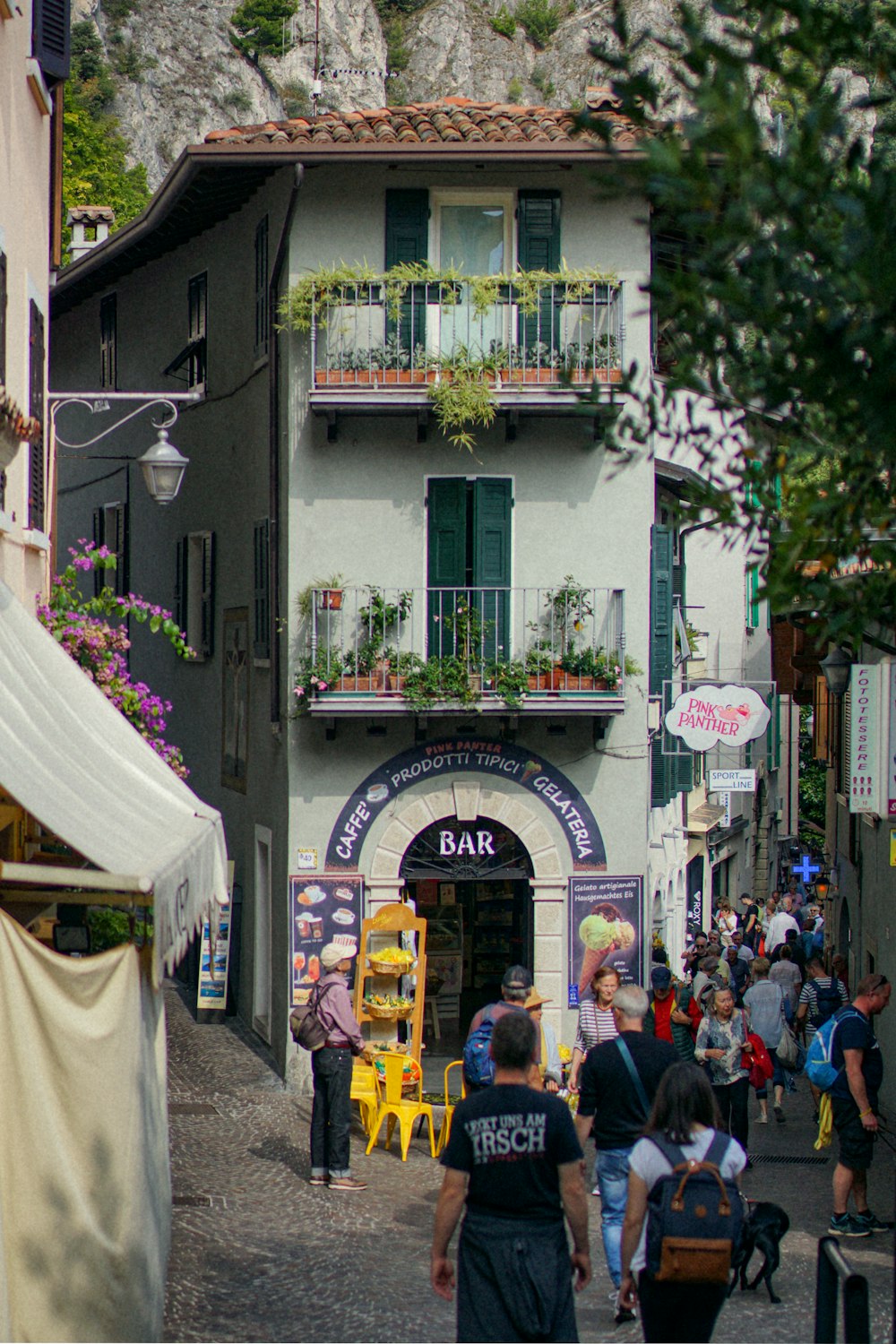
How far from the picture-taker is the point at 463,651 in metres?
18.7

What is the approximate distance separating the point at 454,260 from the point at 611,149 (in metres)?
14.3

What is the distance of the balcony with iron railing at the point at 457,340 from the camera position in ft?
60.1

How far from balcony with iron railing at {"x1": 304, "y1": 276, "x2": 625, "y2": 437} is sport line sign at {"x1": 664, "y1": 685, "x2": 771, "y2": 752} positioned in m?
3.14

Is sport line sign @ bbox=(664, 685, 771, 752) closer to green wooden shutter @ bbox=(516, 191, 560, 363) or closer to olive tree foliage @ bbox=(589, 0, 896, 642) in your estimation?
green wooden shutter @ bbox=(516, 191, 560, 363)

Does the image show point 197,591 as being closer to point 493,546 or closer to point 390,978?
point 493,546

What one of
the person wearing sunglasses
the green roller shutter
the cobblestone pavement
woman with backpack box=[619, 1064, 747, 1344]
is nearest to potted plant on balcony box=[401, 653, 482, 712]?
the green roller shutter

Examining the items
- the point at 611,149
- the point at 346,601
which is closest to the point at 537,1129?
the point at 611,149

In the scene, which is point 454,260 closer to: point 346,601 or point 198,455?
point 346,601

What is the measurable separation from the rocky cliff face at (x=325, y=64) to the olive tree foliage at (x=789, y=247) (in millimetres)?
82619

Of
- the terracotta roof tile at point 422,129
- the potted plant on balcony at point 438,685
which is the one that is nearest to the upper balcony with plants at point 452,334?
the terracotta roof tile at point 422,129

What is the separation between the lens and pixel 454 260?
19000 millimetres

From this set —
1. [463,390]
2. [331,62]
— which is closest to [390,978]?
[463,390]

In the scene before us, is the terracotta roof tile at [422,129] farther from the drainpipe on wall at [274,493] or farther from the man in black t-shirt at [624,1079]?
the man in black t-shirt at [624,1079]

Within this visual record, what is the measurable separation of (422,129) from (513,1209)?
558 inches
